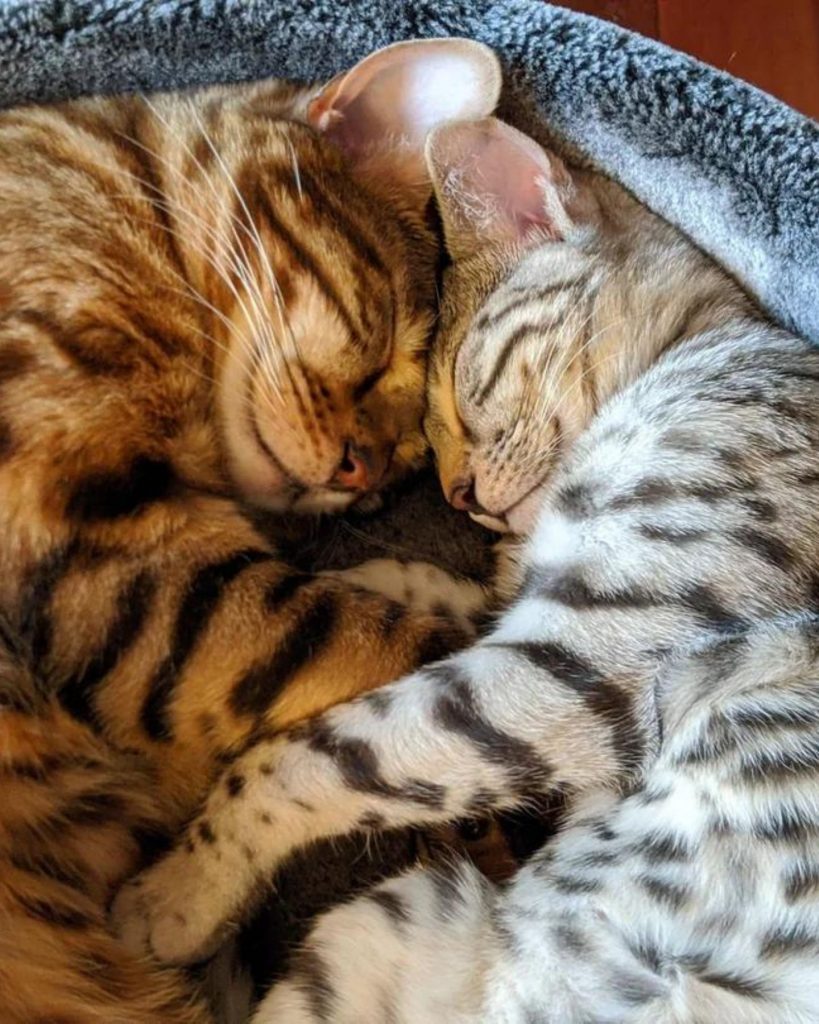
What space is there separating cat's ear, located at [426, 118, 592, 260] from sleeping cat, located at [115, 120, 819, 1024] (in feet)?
1.03

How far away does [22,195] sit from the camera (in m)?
1.49

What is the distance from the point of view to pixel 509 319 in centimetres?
171

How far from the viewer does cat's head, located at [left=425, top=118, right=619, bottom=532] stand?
164 centimetres

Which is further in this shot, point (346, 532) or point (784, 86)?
point (784, 86)

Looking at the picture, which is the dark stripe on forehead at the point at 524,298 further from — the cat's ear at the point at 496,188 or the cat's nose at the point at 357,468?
the cat's nose at the point at 357,468

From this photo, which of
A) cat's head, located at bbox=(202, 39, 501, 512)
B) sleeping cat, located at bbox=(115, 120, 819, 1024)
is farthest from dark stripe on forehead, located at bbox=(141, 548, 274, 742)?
cat's head, located at bbox=(202, 39, 501, 512)

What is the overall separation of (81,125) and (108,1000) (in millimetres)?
1107

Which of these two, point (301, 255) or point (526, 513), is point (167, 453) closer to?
point (301, 255)

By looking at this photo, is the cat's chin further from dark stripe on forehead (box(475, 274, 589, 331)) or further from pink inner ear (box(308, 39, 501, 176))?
pink inner ear (box(308, 39, 501, 176))

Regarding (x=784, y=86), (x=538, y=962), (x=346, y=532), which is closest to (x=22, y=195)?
(x=346, y=532)

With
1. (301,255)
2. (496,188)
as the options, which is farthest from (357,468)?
(496,188)

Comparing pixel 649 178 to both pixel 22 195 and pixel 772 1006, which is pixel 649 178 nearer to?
pixel 22 195

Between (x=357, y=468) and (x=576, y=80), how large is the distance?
670mm

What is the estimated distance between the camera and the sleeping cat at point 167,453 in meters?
1.39
